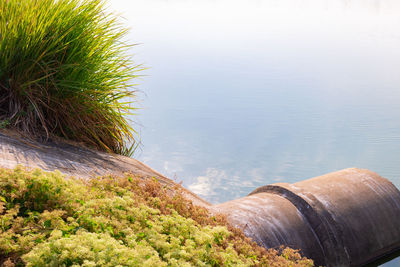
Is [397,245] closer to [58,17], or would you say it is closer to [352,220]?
[352,220]

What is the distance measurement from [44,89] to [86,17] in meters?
0.85

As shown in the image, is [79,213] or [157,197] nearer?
[79,213]

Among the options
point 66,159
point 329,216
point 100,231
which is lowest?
point 100,231

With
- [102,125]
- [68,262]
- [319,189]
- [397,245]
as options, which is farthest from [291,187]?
[68,262]

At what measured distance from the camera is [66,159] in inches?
144

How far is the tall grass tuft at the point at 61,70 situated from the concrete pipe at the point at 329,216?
1.64 metres

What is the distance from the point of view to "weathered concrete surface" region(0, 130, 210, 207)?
338 centimetres

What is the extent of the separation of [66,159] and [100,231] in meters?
1.52

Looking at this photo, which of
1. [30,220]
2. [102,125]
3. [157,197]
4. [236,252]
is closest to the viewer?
[30,220]

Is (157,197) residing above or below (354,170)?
below

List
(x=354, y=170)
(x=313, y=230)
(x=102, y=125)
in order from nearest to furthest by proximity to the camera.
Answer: (x=313, y=230) < (x=102, y=125) < (x=354, y=170)

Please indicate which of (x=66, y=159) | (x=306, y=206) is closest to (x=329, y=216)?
(x=306, y=206)

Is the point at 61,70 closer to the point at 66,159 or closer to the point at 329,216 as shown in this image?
the point at 66,159

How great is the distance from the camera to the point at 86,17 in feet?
14.0
